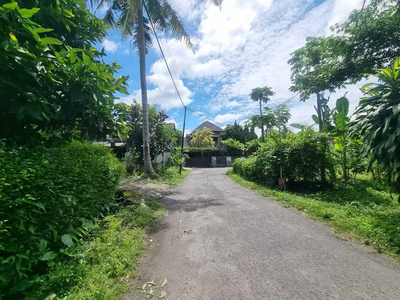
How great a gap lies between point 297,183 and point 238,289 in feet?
23.9

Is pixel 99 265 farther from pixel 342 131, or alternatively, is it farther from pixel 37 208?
pixel 342 131

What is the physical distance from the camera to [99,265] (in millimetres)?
2613

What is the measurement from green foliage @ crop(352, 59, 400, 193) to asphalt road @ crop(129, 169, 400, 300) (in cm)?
176

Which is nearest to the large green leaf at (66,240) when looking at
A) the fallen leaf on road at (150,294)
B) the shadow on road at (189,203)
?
the fallen leaf on road at (150,294)

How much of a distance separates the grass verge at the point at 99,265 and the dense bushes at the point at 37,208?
18 cm

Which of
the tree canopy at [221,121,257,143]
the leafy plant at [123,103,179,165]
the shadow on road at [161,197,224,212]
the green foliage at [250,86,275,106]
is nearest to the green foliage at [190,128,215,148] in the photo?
the tree canopy at [221,121,257,143]

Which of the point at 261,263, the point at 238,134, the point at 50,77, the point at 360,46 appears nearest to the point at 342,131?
the point at 360,46

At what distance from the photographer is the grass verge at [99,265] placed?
205cm

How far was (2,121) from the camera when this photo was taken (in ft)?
8.88

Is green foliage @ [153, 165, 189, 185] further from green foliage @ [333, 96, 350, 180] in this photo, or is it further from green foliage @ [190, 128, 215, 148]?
green foliage @ [190, 128, 215, 148]

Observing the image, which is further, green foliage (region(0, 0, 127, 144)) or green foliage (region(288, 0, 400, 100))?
green foliage (region(288, 0, 400, 100))

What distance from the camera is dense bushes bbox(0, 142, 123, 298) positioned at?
1.79 m

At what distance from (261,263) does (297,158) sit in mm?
6080

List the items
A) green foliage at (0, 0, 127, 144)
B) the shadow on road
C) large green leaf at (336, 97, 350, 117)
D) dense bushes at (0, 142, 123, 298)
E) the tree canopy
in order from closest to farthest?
dense bushes at (0, 142, 123, 298)
green foliage at (0, 0, 127, 144)
the shadow on road
large green leaf at (336, 97, 350, 117)
the tree canopy
